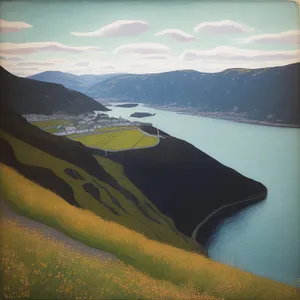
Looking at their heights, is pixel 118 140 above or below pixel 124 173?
above

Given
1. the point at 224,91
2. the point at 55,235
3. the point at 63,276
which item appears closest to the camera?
the point at 63,276

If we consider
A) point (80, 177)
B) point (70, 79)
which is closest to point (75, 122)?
point (70, 79)

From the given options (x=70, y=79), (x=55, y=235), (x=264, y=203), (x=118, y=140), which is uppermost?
(x=70, y=79)

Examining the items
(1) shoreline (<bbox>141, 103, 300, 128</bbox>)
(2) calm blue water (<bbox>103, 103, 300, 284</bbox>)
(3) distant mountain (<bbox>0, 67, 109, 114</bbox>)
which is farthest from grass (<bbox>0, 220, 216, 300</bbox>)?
(1) shoreline (<bbox>141, 103, 300, 128</bbox>)

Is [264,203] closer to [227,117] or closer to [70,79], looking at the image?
[227,117]

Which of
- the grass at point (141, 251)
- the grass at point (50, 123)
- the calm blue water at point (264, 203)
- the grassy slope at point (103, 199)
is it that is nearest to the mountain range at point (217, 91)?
the calm blue water at point (264, 203)

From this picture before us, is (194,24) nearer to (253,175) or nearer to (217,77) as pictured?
(217,77)
